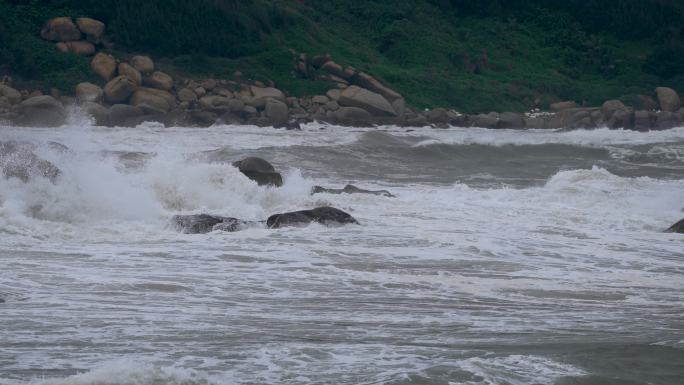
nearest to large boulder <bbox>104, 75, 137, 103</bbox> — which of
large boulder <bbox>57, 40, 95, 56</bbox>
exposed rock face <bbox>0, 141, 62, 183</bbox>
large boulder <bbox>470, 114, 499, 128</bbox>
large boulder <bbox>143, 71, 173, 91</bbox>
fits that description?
large boulder <bbox>143, 71, 173, 91</bbox>

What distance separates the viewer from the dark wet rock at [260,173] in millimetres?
17312

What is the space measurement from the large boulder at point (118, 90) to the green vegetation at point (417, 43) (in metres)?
1.80

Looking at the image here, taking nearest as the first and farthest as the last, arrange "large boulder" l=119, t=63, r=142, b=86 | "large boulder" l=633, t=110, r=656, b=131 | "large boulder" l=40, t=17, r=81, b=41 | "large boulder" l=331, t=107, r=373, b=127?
"large boulder" l=119, t=63, r=142, b=86, "large boulder" l=331, t=107, r=373, b=127, "large boulder" l=40, t=17, r=81, b=41, "large boulder" l=633, t=110, r=656, b=131

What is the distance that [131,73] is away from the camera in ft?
111

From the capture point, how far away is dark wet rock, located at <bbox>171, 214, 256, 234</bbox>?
44.0ft

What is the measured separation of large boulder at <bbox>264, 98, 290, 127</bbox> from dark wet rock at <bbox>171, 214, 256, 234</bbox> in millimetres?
18864

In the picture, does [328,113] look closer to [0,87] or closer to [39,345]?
[0,87]

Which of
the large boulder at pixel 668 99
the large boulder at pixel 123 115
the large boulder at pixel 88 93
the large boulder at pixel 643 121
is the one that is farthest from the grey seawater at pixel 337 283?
the large boulder at pixel 668 99

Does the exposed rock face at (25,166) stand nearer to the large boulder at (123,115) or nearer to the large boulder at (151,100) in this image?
the large boulder at (123,115)

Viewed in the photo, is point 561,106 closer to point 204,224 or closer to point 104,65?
point 104,65

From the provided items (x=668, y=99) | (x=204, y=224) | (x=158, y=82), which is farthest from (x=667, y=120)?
(x=204, y=224)

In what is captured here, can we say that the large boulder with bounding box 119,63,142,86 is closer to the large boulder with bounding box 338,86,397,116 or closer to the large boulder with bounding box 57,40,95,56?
the large boulder with bounding box 57,40,95,56

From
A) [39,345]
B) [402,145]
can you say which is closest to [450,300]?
[39,345]

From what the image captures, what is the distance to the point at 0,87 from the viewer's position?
32.2m
